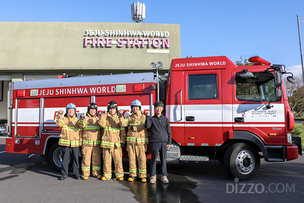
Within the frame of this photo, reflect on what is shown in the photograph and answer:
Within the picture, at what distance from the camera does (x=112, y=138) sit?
5.42m

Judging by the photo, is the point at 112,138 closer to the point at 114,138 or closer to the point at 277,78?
the point at 114,138

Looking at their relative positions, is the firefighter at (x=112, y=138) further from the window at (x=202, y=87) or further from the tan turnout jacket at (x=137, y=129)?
Result: the window at (x=202, y=87)

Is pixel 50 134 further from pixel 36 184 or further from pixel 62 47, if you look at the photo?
pixel 62 47

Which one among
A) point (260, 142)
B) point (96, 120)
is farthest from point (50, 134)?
point (260, 142)

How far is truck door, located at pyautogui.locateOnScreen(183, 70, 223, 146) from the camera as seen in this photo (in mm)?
5297

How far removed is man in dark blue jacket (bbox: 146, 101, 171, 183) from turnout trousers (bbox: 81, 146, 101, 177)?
1423 mm

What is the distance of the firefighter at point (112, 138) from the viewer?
5395mm

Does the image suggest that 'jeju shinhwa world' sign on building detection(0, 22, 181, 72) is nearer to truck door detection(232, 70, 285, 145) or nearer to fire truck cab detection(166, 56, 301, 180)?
fire truck cab detection(166, 56, 301, 180)

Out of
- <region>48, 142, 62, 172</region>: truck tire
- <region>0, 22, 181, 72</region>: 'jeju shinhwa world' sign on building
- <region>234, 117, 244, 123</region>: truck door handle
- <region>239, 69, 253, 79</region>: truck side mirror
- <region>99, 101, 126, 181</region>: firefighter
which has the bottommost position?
<region>48, 142, 62, 172</region>: truck tire

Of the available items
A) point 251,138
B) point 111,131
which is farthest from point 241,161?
point 111,131

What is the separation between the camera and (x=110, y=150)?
5.48m

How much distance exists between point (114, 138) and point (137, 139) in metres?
0.56

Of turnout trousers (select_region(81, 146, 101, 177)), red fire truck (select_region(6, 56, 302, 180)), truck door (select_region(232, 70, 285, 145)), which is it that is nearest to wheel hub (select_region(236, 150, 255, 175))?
red fire truck (select_region(6, 56, 302, 180))

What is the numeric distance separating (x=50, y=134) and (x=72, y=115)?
1184 millimetres
